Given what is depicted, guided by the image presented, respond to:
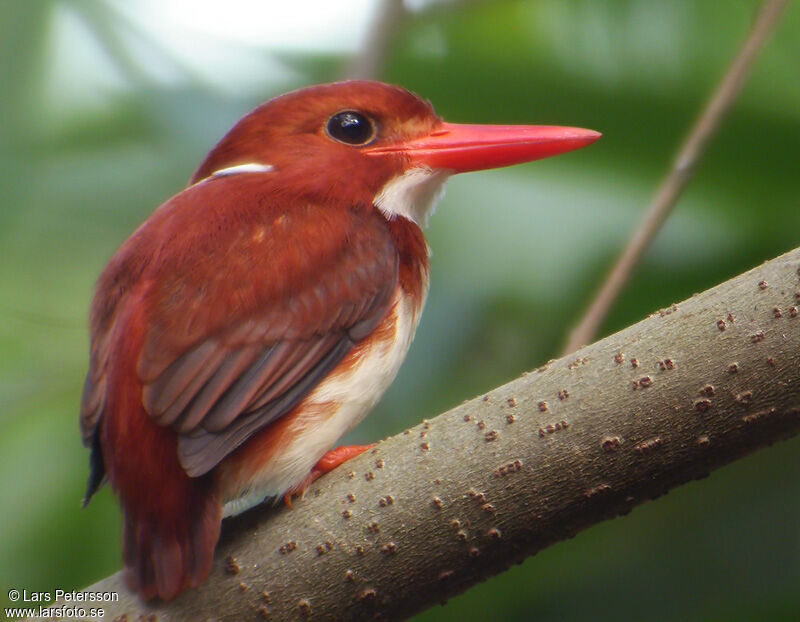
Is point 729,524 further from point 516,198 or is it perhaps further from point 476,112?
point 476,112

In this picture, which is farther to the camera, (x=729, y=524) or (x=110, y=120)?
(x=110, y=120)

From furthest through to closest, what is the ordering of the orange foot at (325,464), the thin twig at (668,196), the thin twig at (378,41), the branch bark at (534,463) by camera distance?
the thin twig at (378,41) < the thin twig at (668,196) < the orange foot at (325,464) < the branch bark at (534,463)

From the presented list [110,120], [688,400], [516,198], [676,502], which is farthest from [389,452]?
[110,120]

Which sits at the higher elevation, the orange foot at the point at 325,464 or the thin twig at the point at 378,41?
the thin twig at the point at 378,41

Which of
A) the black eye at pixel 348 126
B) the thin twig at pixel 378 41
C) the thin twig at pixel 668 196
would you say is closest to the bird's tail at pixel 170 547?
the thin twig at pixel 668 196

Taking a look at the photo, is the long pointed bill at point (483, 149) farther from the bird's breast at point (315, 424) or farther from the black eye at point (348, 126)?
the bird's breast at point (315, 424)

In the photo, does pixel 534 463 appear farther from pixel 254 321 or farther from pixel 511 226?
pixel 511 226
